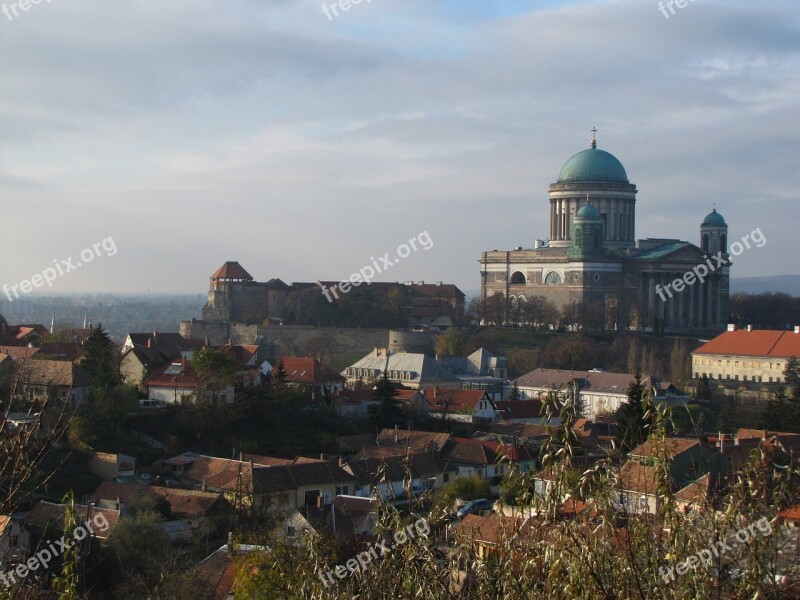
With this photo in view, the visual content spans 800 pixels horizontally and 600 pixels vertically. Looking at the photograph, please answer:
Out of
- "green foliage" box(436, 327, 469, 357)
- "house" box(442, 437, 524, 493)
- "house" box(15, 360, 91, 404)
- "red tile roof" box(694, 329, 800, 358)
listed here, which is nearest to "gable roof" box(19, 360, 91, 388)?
"house" box(15, 360, 91, 404)

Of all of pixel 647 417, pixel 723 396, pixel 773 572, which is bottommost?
pixel 723 396

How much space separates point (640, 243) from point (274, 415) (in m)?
48.2

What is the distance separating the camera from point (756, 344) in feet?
191

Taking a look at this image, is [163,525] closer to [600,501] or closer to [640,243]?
[600,501]

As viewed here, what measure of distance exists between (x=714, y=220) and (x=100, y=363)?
5294cm

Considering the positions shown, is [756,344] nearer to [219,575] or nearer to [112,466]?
[112,466]

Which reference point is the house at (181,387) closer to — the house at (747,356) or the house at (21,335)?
the house at (21,335)

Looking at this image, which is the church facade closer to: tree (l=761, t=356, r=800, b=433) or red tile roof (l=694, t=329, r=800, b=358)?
red tile roof (l=694, t=329, r=800, b=358)

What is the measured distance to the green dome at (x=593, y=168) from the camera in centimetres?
7944

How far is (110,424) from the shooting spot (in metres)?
32.0

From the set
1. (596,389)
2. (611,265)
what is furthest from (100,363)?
(611,265)

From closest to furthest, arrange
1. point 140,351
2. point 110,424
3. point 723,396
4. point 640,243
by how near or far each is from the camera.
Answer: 1. point 110,424
2. point 140,351
3. point 723,396
4. point 640,243

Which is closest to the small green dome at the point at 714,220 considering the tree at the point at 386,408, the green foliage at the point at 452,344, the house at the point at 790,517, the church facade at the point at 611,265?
the church facade at the point at 611,265

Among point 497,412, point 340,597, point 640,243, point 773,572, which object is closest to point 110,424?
point 497,412
